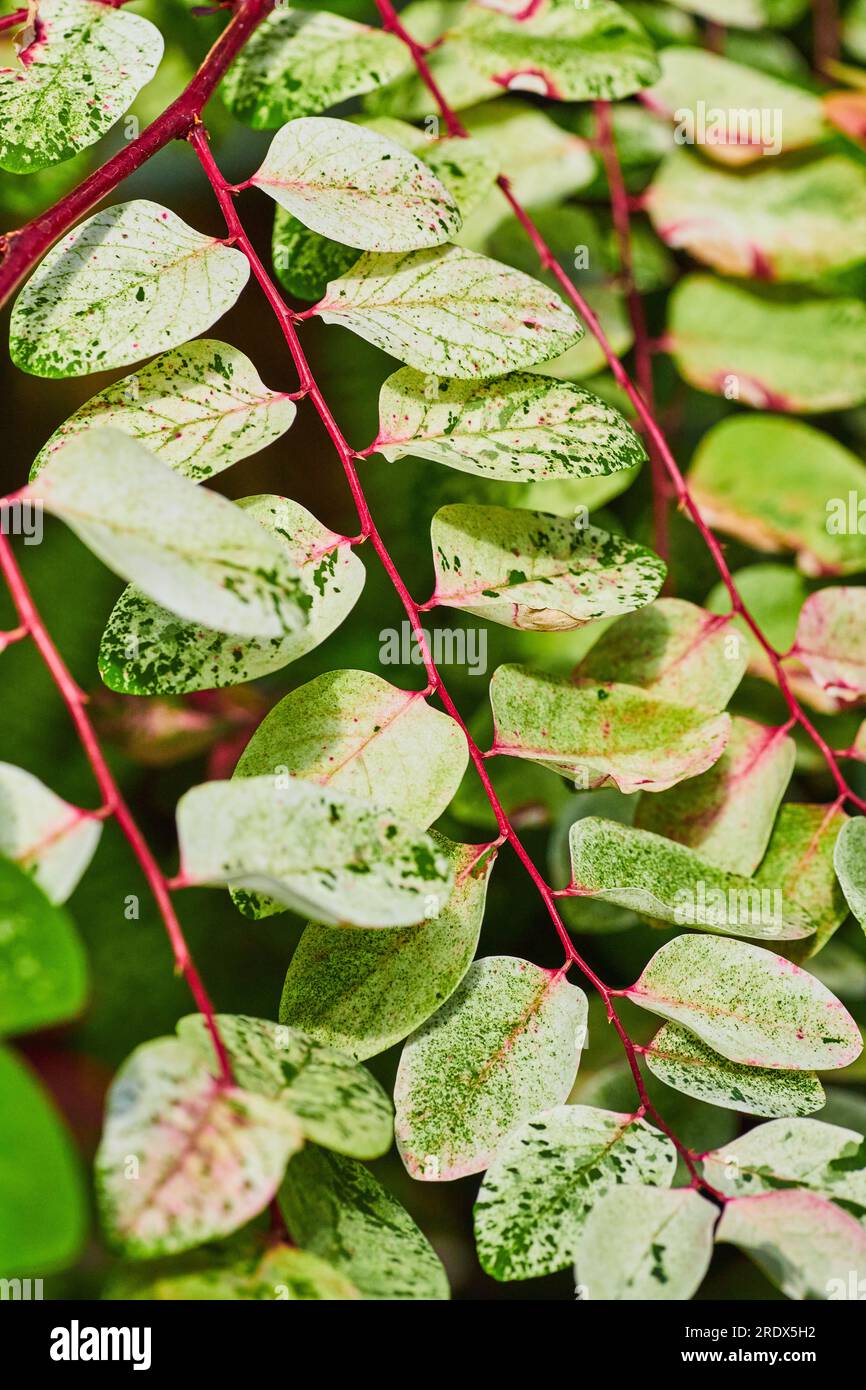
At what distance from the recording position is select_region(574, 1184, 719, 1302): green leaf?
385 millimetres

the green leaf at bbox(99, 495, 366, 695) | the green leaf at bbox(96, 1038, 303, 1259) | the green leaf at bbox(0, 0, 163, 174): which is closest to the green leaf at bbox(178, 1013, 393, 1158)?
the green leaf at bbox(96, 1038, 303, 1259)

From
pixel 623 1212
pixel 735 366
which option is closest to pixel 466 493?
Result: pixel 735 366

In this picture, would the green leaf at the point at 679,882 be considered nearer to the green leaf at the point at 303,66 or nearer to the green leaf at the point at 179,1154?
the green leaf at the point at 179,1154

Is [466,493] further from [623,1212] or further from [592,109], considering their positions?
[623,1212]

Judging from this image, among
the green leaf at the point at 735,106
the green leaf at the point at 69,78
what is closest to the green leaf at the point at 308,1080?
the green leaf at the point at 69,78

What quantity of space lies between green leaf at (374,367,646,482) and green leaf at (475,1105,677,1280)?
26 centimetres

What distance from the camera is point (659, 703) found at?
0.51 meters

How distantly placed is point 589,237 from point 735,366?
134 mm

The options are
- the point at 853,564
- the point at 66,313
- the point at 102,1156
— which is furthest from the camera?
the point at 853,564

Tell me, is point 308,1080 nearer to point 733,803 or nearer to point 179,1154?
point 179,1154

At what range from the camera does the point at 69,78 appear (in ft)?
1.53

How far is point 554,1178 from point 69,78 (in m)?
0.50

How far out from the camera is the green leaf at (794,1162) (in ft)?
1.39

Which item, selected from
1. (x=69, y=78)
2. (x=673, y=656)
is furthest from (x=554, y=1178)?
(x=69, y=78)
